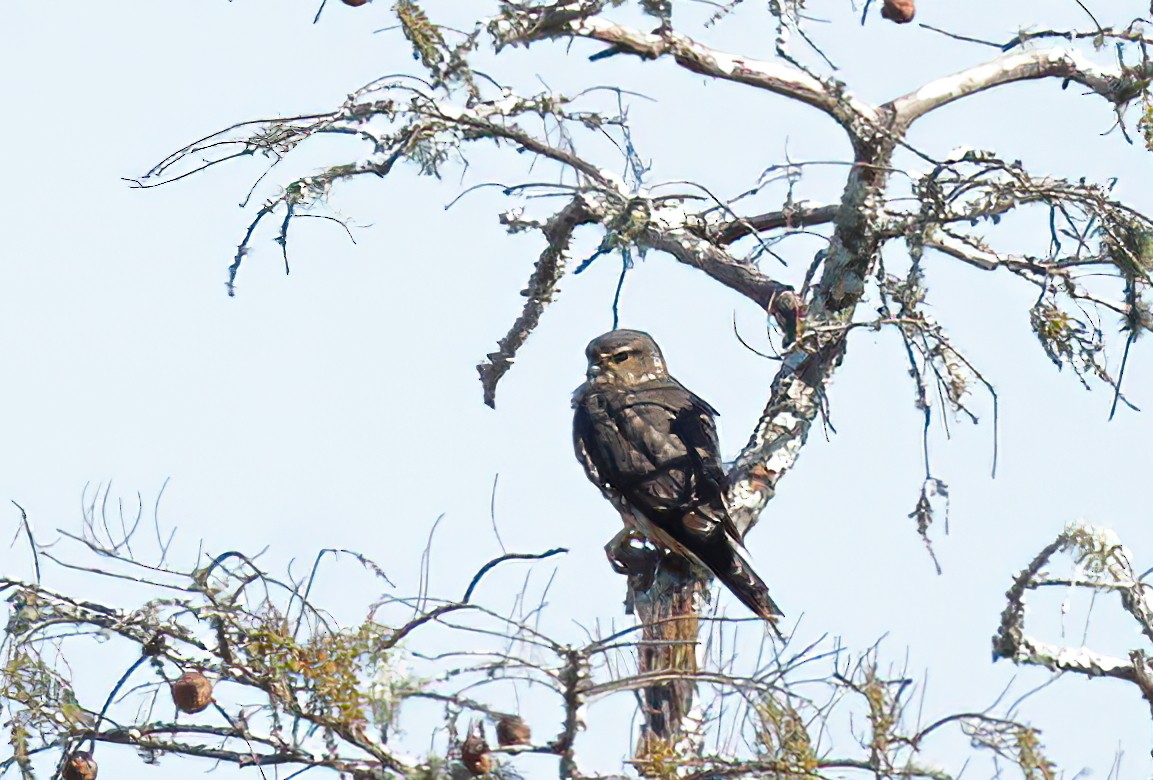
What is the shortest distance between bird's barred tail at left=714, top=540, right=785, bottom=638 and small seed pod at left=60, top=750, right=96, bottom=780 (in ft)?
7.43

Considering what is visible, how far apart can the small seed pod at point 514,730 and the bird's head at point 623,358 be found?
10.1ft

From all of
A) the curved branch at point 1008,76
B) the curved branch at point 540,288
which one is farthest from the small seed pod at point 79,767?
the curved branch at point 1008,76

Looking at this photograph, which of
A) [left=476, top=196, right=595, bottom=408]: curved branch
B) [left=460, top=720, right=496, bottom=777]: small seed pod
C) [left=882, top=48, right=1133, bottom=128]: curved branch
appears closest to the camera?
[left=460, top=720, right=496, bottom=777]: small seed pod

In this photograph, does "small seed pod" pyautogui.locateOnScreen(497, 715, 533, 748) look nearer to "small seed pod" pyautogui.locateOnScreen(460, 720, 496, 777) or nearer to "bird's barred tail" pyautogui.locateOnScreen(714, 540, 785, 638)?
"small seed pod" pyautogui.locateOnScreen(460, 720, 496, 777)

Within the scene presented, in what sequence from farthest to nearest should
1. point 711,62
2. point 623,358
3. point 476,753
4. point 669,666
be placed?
1. point 623,358
2. point 711,62
3. point 669,666
4. point 476,753

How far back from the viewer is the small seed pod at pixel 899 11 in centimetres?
549

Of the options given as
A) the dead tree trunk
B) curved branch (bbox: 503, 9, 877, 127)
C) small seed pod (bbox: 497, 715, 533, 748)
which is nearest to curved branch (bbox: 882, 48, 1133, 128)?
curved branch (bbox: 503, 9, 877, 127)

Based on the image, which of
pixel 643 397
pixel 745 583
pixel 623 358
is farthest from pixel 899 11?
pixel 623 358

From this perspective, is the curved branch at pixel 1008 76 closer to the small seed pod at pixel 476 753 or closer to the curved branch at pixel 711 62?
the curved branch at pixel 711 62

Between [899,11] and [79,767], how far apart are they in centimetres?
322

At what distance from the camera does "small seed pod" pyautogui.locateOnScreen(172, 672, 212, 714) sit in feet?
15.6

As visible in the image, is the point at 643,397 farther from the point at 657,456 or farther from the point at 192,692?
the point at 192,692

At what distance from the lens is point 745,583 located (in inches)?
244

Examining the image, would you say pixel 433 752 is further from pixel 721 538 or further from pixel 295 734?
pixel 721 538
